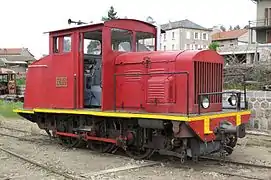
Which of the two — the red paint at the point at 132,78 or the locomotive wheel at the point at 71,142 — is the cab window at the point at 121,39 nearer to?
the red paint at the point at 132,78

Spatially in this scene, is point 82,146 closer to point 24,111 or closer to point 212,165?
point 24,111

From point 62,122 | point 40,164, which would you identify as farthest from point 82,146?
point 40,164

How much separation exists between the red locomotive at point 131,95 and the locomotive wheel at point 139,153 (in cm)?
2

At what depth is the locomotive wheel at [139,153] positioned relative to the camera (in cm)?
866

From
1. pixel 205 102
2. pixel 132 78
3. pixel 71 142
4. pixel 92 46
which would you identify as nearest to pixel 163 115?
pixel 205 102

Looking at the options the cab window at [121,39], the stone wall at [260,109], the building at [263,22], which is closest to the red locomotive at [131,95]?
the cab window at [121,39]

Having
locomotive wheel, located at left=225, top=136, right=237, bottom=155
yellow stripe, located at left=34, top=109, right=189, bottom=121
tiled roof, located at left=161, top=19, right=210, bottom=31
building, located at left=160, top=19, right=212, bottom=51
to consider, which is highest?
tiled roof, located at left=161, top=19, right=210, bottom=31

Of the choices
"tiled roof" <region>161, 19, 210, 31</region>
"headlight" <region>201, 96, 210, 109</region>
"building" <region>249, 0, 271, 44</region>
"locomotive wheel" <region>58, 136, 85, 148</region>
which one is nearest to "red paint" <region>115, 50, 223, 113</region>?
"headlight" <region>201, 96, 210, 109</region>

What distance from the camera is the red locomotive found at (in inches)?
313

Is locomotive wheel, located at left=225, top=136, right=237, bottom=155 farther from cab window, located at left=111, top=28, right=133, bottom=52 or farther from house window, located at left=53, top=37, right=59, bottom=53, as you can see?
house window, located at left=53, top=37, right=59, bottom=53

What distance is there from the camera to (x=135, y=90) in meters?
8.92

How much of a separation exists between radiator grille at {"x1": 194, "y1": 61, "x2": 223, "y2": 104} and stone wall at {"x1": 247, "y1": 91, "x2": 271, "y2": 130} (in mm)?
5402

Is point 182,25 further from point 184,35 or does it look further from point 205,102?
point 205,102

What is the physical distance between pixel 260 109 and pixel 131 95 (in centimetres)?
651
